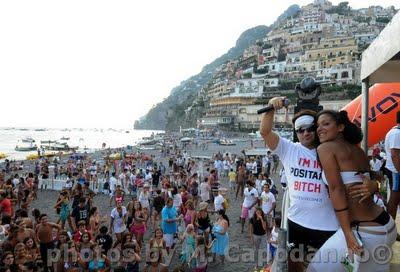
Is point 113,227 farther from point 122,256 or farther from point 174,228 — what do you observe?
point 122,256

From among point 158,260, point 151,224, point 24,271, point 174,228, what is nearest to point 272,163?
point 151,224

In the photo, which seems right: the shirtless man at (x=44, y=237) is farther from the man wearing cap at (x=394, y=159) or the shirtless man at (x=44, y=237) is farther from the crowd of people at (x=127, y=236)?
the man wearing cap at (x=394, y=159)

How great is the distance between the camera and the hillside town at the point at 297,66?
301 ft

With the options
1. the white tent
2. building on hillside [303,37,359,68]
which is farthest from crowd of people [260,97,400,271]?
building on hillside [303,37,359,68]

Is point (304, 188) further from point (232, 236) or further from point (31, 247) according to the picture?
point (232, 236)

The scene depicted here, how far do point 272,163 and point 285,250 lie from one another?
27181 mm

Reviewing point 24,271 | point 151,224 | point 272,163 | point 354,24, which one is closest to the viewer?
→ point 24,271

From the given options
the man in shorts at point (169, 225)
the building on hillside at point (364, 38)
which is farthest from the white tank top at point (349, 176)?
the building on hillside at point (364, 38)

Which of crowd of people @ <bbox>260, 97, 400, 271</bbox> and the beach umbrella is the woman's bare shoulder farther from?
the beach umbrella

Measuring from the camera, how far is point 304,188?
2.67 metres

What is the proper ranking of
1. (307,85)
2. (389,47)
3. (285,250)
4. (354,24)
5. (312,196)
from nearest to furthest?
(285,250), (312,196), (307,85), (389,47), (354,24)

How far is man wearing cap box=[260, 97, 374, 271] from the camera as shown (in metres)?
2.62

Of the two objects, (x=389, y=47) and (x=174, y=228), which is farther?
(x=174, y=228)

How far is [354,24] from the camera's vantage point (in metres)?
136
